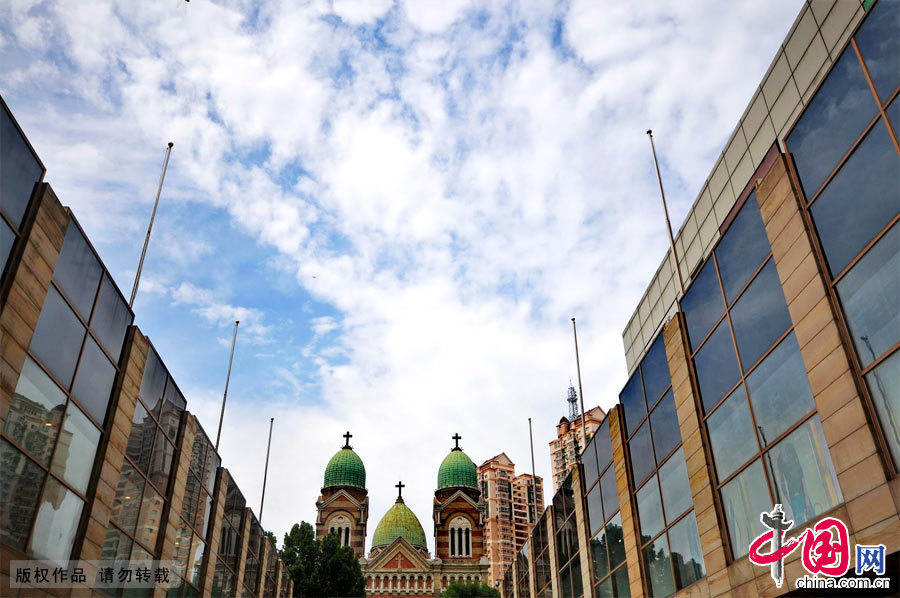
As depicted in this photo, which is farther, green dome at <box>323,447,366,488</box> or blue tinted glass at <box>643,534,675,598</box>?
green dome at <box>323,447,366,488</box>

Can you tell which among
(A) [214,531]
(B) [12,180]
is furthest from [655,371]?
(B) [12,180]

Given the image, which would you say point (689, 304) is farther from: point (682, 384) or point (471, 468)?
point (471, 468)

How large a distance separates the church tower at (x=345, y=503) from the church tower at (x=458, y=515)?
12172 mm

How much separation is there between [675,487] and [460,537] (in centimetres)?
9193

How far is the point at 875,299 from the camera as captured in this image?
1452 cm

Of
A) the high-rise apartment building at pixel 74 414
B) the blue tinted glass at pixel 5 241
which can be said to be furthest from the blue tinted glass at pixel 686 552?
the blue tinted glass at pixel 5 241

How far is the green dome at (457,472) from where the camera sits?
117000 mm

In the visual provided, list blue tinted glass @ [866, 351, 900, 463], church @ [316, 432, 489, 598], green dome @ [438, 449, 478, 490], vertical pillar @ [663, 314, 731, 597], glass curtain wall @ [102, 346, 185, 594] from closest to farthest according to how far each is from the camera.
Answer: blue tinted glass @ [866, 351, 900, 463] → vertical pillar @ [663, 314, 731, 597] → glass curtain wall @ [102, 346, 185, 594] → church @ [316, 432, 489, 598] → green dome @ [438, 449, 478, 490]

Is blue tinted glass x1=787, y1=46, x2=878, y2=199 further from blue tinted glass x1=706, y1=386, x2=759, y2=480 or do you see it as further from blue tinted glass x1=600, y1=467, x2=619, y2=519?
blue tinted glass x1=600, y1=467, x2=619, y2=519

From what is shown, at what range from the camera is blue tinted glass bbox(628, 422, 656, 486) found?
27688 mm

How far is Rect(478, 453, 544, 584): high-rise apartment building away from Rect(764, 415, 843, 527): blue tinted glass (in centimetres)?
14353

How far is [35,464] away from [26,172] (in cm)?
750

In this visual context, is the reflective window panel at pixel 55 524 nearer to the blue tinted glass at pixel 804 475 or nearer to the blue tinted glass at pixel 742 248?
the blue tinted glass at pixel 804 475

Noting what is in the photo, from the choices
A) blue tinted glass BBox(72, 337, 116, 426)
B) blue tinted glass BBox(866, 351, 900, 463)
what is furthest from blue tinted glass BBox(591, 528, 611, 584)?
blue tinted glass BBox(72, 337, 116, 426)
